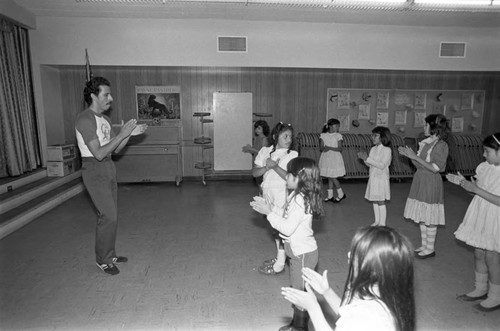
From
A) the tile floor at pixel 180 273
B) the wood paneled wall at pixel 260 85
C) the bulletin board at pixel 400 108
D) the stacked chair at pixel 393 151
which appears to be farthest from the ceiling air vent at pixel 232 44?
the tile floor at pixel 180 273

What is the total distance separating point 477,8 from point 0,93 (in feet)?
24.6

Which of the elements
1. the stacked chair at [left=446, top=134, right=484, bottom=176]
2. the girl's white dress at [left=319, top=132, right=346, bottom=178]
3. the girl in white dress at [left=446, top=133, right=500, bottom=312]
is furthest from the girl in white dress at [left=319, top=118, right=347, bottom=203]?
the stacked chair at [left=446, top=134, right=484, bottom=176]

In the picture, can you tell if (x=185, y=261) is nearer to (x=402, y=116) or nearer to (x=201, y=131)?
(x=201, y=131)

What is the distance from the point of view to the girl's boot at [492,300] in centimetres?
277

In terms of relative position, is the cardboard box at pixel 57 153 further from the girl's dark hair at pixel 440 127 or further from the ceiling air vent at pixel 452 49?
the ceiling air vent at pixel 452 49

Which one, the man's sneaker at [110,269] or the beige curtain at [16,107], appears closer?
the man's sneaker at [110,269]

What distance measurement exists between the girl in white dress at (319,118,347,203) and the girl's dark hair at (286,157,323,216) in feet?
12.8

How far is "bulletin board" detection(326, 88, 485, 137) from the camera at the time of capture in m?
8.77

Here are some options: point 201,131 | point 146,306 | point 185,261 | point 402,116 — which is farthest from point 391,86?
point 146,306

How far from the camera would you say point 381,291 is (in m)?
1.28

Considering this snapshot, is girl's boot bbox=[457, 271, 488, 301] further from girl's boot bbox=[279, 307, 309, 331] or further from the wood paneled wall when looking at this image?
the wood paneled wall

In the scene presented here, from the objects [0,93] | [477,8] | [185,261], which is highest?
[477,8]

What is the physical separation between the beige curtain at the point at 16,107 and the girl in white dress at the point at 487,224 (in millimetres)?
6774

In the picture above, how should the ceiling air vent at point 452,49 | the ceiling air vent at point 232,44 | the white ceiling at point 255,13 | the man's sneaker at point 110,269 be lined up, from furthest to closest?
1. the ceiling air vent at point 452,49
2. the ceiling air vent at point 232,44
3. the white ceiling at point 255,13
4. the man's sneaker at point 110,269
